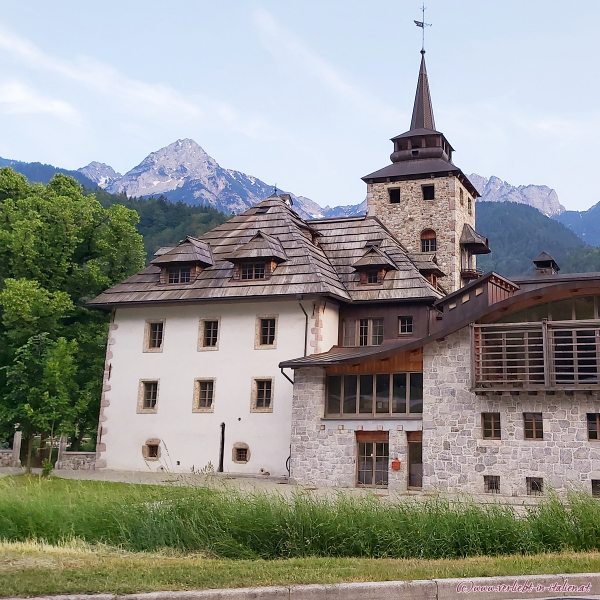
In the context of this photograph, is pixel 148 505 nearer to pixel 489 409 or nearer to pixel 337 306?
pixel 489 409

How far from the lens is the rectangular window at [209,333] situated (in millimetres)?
30875

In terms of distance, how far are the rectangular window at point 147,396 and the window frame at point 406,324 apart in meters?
9.71

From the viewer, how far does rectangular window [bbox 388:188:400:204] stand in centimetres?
4241

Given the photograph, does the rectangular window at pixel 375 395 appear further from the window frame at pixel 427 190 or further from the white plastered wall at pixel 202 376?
the window frame at pixel 427 190

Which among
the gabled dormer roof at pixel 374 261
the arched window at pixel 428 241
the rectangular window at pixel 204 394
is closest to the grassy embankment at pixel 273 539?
the rectangular window at pixel 204 394

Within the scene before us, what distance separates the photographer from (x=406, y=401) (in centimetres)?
2555

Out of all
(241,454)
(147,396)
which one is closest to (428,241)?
(241,454)

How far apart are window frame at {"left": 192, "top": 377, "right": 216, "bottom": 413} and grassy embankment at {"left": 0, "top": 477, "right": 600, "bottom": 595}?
17386 mm

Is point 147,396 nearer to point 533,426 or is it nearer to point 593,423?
point 533,426

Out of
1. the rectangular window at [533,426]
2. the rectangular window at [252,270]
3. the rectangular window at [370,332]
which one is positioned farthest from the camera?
the rectangular window at [252,270]

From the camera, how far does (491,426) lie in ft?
78.0

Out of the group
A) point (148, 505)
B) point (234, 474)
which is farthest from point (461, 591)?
point (234, 474)

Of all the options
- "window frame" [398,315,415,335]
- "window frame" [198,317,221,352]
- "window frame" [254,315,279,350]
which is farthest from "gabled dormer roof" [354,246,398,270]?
"window frame" [198,317,221,352]

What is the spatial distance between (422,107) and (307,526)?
40.3 m
